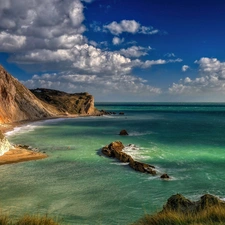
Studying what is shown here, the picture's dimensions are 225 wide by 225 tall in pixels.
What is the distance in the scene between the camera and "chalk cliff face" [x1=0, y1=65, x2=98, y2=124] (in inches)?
3155

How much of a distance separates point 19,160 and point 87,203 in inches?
543

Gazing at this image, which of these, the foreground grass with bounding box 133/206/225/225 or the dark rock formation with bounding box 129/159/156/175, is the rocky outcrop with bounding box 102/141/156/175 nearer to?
the dark rock formation with bounding box 129/159/156/175

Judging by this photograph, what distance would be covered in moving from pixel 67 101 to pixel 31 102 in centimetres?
3464

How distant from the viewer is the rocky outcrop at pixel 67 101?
12343cm

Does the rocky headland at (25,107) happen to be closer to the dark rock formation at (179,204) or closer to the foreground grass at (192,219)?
the dark rock formation at (179,204)

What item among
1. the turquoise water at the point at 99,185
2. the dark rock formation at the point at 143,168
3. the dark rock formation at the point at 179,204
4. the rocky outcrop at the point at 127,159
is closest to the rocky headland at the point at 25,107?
the turquoise water at the point at 99,185

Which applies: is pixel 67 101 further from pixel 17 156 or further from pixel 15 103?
pixel 17 156

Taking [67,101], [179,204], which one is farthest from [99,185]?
[67,101]

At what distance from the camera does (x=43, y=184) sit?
72.3 ft

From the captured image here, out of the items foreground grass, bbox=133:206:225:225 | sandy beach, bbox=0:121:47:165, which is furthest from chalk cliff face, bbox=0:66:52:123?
foreground grass, bbox=133:206:225:225

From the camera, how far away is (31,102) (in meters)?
94.1

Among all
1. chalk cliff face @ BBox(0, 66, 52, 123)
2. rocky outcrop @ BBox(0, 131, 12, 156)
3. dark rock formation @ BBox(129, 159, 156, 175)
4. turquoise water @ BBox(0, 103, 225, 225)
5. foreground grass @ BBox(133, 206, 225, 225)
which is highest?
chalk cliff face @ BBox(0, 66, 52, 123)

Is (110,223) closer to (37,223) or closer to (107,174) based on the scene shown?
(37,223)

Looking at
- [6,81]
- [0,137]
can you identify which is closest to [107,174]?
[0,137]
